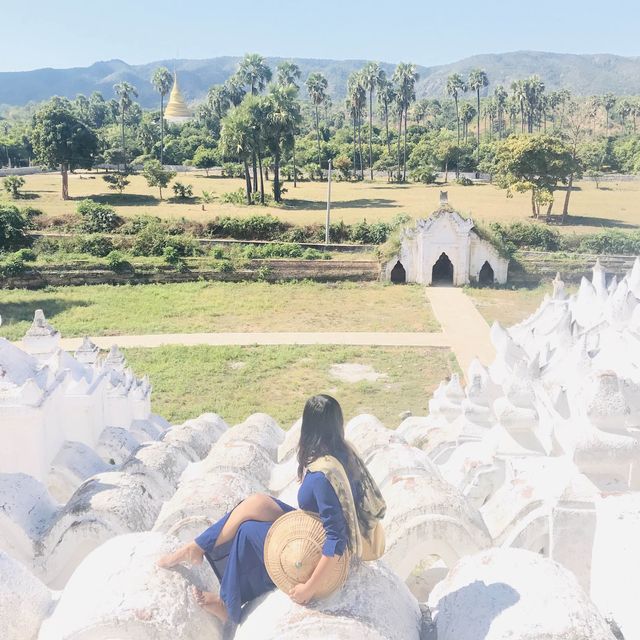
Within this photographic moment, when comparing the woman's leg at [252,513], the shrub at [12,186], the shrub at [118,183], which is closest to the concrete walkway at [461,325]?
the woman's leg at [252,513]

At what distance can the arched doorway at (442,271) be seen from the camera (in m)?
35.6

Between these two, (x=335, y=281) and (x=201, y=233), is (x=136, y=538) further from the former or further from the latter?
(x=201, y=233)

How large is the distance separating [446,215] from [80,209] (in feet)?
84.3

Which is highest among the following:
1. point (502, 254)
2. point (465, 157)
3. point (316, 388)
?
point (465, 157)

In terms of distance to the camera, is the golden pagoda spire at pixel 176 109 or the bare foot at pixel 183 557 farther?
the golden pagoda spire at pixel 176 109

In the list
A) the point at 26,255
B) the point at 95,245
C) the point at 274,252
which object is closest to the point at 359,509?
the point at 274,252

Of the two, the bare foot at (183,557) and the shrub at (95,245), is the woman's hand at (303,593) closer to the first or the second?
the bare foot at (183,557)

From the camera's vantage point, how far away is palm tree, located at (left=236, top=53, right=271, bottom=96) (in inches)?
2820

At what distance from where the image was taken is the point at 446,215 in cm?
3488

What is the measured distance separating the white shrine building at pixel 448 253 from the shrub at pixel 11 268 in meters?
18.0

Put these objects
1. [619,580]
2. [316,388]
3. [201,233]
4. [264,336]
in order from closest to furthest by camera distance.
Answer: [619,580], [316,388], [264,336], [201,233]

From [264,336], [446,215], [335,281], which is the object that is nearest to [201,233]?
[335,281]

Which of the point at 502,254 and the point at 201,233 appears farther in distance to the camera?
the point at 201,233

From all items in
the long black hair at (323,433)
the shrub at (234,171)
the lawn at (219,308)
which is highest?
the shrub at (234,171)
